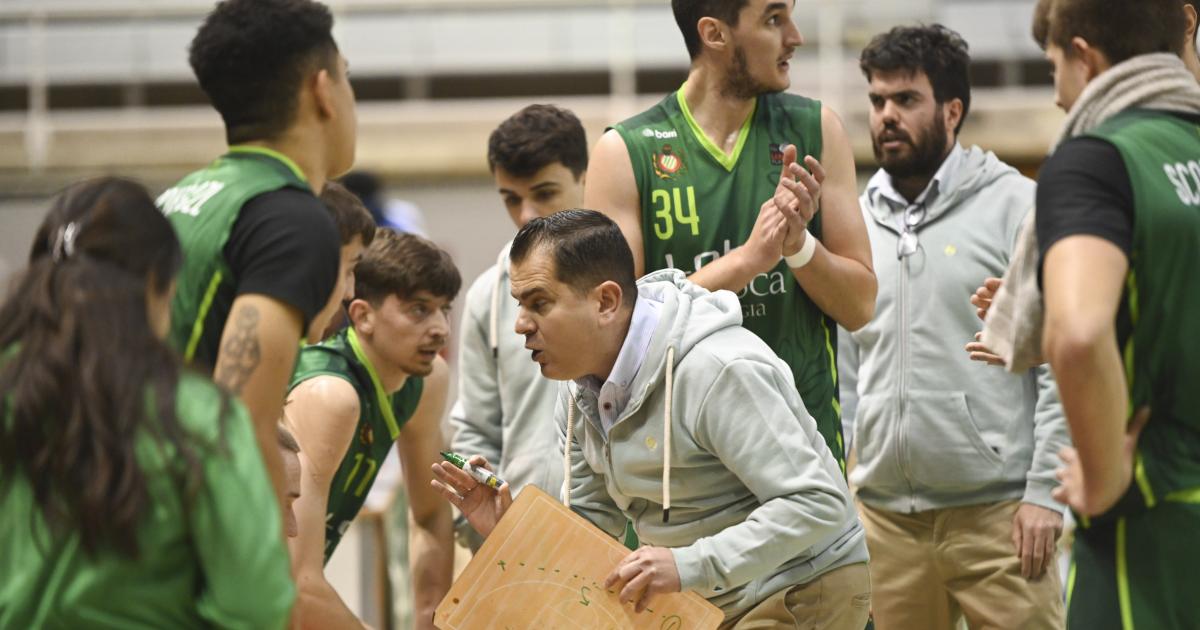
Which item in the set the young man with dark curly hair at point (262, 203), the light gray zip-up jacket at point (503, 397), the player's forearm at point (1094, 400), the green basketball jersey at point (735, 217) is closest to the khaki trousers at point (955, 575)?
the green basketball jersey at point (735, 217)

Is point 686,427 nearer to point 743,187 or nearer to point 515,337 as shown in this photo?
point 743,187

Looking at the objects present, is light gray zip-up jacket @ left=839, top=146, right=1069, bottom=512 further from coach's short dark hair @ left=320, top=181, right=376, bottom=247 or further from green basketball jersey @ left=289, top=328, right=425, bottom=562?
coach's short dark hair @ left=320, top=181, right=376, bottom=247

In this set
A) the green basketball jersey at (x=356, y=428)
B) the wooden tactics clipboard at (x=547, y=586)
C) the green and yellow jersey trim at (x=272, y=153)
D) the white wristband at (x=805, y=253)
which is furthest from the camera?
the green basketball jersey at (x=356, y=428)

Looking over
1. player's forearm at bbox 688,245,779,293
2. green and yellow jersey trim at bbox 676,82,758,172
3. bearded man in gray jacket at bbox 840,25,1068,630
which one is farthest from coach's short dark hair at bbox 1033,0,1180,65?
bearded man in gray jacket at bbox 840,25,1068,630

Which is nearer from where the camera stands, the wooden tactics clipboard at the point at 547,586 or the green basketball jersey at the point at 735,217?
the wooden tactics clipboard at the point at 547,586

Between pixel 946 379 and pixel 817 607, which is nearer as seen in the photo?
pixel 817 607

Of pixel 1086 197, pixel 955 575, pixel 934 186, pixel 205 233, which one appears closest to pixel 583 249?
pixel 205 233

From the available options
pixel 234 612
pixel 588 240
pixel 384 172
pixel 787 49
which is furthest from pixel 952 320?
pixel 384 172

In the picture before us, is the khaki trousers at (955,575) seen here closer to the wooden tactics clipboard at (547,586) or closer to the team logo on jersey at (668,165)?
the team logo on jersey at (668,165)

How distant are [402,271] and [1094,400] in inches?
98.0

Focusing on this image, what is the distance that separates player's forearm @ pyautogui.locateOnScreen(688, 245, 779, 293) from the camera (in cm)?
395

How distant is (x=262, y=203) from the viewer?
290cm

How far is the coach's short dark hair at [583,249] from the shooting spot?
369 cm

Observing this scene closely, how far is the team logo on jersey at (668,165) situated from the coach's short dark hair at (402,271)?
0.82 metres
